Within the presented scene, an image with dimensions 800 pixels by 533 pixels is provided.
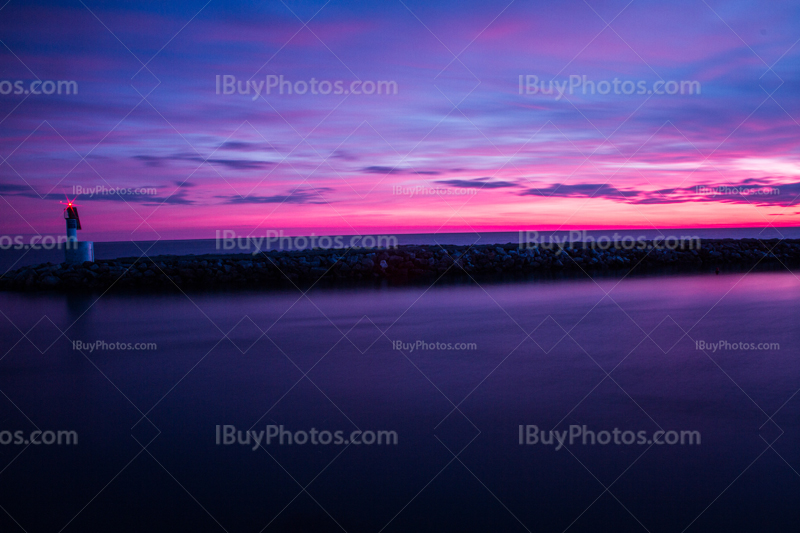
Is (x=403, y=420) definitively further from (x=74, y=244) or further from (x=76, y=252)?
(x=74, y=244)

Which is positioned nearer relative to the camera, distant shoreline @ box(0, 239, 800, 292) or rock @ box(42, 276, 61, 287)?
rock @ box(42, 276, 61, 287)

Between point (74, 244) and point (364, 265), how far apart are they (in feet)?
23.9

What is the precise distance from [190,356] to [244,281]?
6.81 meters

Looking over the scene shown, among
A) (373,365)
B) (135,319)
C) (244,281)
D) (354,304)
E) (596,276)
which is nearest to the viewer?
(373,365)

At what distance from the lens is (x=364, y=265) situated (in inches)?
529

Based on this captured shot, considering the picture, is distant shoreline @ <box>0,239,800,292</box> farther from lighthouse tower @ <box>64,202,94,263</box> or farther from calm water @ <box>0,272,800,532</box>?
calm water @ <box>0,272,800,532</box>

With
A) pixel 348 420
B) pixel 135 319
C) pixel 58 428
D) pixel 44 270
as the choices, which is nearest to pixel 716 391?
pixel 348 420

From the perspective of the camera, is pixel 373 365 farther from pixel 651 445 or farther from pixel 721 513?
pixel 721 513

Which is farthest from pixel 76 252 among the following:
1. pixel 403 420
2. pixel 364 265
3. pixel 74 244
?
pixel 403 420

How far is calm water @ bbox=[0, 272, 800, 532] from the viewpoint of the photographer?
267cm

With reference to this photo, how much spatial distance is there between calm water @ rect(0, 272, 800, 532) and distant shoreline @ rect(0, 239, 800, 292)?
13.8 feet

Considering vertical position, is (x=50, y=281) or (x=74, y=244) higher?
(x=74, y=244)

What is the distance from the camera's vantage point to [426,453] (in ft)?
10.7

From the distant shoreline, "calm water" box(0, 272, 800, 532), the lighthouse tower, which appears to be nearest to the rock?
the distant shoreline
